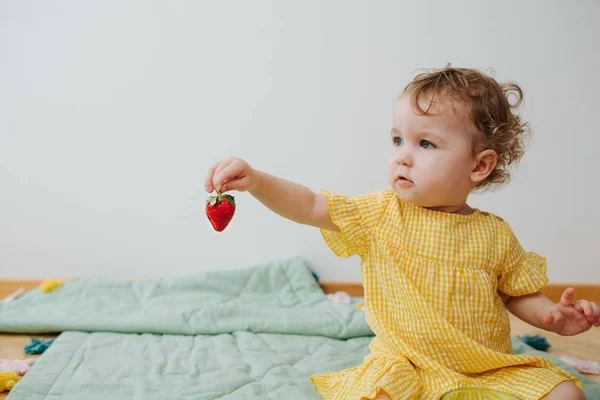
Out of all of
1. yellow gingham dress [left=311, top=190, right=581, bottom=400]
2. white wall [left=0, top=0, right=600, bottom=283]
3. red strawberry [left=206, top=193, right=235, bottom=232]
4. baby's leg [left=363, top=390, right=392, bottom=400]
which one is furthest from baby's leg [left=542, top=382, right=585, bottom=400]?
white wall [left=0, top=0, right=600, bottom=283]

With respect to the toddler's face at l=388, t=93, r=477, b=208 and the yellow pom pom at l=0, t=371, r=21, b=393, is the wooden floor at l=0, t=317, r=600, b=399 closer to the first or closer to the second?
the yellow pom pom at l=0, t=371, r=21, b=393

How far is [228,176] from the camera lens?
0.79m

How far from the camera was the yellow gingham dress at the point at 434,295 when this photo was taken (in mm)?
854

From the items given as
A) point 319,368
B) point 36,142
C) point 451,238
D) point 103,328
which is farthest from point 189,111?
point 451,238

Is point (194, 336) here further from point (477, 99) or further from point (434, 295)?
point (477, 99)

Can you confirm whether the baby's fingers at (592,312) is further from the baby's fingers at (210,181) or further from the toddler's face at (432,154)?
the baby's fingers at (210,181)

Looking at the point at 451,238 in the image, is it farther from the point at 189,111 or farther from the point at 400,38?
the point at 189,111

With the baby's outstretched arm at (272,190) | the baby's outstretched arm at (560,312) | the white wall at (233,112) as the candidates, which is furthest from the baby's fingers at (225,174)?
the white wall at (233,112)

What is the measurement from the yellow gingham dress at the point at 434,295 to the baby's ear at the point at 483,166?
0.24 feet

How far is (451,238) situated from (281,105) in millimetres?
890

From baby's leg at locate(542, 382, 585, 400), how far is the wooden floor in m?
0.43

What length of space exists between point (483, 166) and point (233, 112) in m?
0.93

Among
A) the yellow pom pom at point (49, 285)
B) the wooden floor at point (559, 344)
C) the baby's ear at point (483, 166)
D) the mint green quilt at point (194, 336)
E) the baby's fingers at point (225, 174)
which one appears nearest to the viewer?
the baby's fingers at point (225, 174)

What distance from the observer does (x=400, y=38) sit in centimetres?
163
